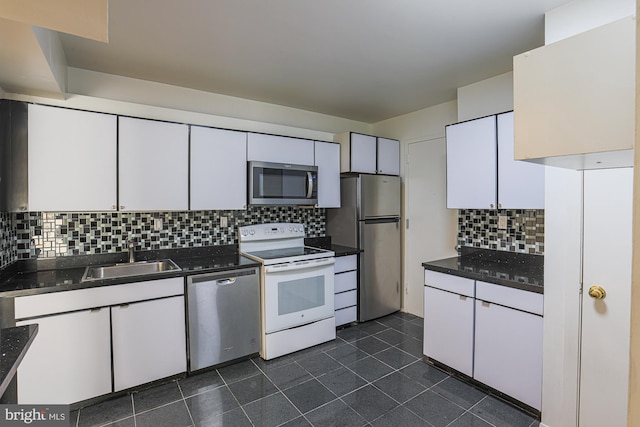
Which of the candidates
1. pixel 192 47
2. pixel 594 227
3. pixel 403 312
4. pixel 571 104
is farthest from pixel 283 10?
pixel 403 312

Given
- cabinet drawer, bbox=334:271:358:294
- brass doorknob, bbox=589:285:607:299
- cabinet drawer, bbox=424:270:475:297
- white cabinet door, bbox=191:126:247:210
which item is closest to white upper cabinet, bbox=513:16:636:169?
brass doorknob, bbox=589:285:607:299

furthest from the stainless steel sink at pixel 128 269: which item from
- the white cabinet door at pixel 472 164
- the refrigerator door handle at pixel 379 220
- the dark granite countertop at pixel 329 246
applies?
the white cabinet door at pixel 472 164

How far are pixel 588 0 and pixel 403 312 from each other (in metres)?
3.28

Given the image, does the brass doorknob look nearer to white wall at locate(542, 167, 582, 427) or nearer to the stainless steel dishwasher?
white wall at locate(542, 167, 582, 427)

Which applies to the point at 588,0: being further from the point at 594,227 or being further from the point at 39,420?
the point at 39,420

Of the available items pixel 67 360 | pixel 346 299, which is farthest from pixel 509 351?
pixel 67 360

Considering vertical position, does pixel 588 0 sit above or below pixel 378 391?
above

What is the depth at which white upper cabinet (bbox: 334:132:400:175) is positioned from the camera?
3.60m

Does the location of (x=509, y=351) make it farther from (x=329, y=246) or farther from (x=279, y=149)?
(x=279, y=149)

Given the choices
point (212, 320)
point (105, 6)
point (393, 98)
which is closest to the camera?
point (105, 6)

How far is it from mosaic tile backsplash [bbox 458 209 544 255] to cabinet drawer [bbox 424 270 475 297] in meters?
0.69

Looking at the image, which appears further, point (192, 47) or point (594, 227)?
point (192, 47)

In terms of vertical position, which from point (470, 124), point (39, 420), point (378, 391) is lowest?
point (378, 391)

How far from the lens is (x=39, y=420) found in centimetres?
147
